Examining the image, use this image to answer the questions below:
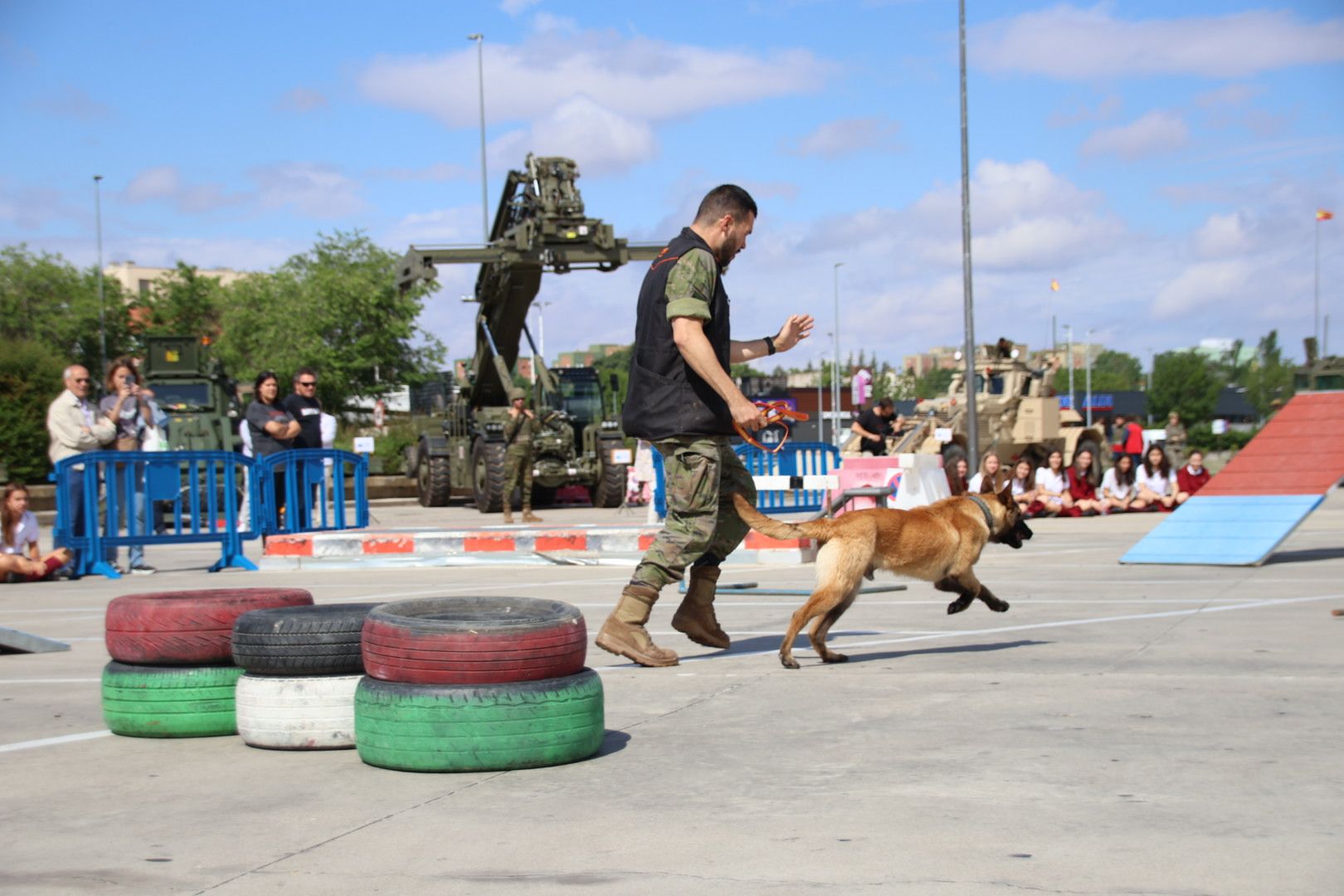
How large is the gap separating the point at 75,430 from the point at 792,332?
8763mm

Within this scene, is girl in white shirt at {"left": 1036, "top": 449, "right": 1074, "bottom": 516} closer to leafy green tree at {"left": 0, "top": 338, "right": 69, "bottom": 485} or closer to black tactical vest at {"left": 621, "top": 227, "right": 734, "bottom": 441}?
black tactical vest at {"left": 621, "top": 227, "right": 734, "bottom": 441}

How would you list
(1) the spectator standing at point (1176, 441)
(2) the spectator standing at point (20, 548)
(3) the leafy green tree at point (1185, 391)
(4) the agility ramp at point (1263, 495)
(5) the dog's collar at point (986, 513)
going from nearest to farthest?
(5) the dog's collar at point (986, 513) < (4) the agility ramp at point (1263, 495) < (2) the spectator standing at point (20, 548) < (1) the spectator standing at point (1176, 441) < (3) the leafy green tree at point (1185, 391)

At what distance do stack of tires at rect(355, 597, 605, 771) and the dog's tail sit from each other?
6.12 ft

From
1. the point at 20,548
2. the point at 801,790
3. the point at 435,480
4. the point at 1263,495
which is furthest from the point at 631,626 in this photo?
the point at 435,480

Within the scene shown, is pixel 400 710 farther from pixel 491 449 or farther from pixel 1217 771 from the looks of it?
pixel 491 449

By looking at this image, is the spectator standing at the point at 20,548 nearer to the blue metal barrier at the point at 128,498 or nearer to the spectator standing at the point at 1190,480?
the blue metal barrier at the point at 128,498

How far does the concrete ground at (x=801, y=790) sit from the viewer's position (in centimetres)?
317

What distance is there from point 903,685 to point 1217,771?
1.83m

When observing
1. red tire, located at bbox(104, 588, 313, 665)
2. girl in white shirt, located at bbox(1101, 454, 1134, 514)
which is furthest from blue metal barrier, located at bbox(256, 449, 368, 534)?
girl in white shirt, located at bbox(1101, 454, 1134, 514)

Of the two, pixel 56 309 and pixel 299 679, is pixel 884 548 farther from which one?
pixel 56 309

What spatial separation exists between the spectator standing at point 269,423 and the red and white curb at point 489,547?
999mm

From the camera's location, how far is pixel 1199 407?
9894 centimetres

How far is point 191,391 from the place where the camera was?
25.9 meters

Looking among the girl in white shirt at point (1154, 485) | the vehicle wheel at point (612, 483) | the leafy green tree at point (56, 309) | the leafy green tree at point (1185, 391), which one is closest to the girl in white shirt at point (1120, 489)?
the girl in white shirt at point (1154, 485)
